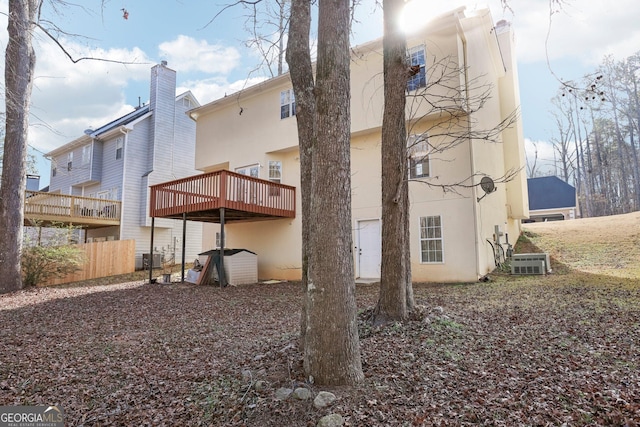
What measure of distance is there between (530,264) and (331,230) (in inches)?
383

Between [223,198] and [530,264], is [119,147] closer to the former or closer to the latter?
[223,198]

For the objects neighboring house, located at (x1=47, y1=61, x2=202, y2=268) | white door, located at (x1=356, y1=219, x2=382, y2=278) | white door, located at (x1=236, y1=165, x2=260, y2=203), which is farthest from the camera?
neighboring house, located at (x1=47, y1=61, x2=202, y2=268)

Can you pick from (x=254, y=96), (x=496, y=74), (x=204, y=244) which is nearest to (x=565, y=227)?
(x=496, y=74)

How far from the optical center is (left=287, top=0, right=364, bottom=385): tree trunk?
298 centimetres

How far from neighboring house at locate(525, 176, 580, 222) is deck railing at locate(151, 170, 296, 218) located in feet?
59.7

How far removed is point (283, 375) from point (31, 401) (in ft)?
7.48

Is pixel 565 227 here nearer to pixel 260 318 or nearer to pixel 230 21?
pixel 260 318

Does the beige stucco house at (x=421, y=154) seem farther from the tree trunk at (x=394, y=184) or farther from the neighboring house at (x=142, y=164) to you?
the neighboring house at (x=142, y=164)

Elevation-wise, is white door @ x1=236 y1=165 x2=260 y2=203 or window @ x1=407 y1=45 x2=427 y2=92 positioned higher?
window @ x1=407 y1=45 x2=427 y2=92

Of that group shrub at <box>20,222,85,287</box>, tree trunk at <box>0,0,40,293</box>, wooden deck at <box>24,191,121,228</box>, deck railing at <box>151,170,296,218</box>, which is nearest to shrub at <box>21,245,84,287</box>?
shrub at <box>20,222,85,287</box>

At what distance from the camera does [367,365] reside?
3326 mm

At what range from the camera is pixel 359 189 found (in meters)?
11.9

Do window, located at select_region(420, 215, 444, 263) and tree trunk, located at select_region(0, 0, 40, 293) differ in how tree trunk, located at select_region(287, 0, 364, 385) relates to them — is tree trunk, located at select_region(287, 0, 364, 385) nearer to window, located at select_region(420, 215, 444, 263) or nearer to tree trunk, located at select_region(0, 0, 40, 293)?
window, located at select_region(420, 215, 444, 263)

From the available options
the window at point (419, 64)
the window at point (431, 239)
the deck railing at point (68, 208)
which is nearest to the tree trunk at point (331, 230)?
the window at point (419, 64)
